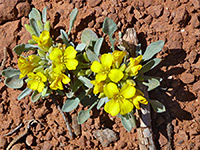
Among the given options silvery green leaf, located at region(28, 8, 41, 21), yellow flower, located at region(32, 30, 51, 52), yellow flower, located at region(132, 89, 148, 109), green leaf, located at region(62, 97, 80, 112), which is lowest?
green leaf, located at region(62, 97, 80, 112)

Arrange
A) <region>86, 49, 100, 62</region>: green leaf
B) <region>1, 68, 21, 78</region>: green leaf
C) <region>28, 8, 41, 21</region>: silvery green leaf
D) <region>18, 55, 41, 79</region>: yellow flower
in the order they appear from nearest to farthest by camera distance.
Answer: <region>18, 55, 41, 79</region>: yellow flower < <region>86, 49, 100, 62</region>: green leaf < <region>1, 68, 21, 78</region>: green leaf < <region>28, 8, 41, 21</region>: silvery green leaf

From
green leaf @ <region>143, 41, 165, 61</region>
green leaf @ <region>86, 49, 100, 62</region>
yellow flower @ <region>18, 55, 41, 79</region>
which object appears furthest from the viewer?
green leaf @ <region>143, 41, 165, 61</region>

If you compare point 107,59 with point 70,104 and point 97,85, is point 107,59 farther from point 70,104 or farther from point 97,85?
point 70,104

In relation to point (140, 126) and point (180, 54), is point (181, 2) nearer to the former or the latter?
point (180, 54)

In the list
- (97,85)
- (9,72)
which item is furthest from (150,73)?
(9,72)

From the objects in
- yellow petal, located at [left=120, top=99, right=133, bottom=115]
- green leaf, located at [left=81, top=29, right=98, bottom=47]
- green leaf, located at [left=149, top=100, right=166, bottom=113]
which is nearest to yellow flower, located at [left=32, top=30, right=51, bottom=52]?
green leaf, located at [left=81, top=29, right=98, bottom=47]

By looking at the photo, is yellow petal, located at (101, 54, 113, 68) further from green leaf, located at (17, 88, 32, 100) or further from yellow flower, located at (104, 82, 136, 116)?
green leaf, located at (17, 88, 32, 100)

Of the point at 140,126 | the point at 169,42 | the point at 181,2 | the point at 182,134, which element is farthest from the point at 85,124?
the point at 181,2
